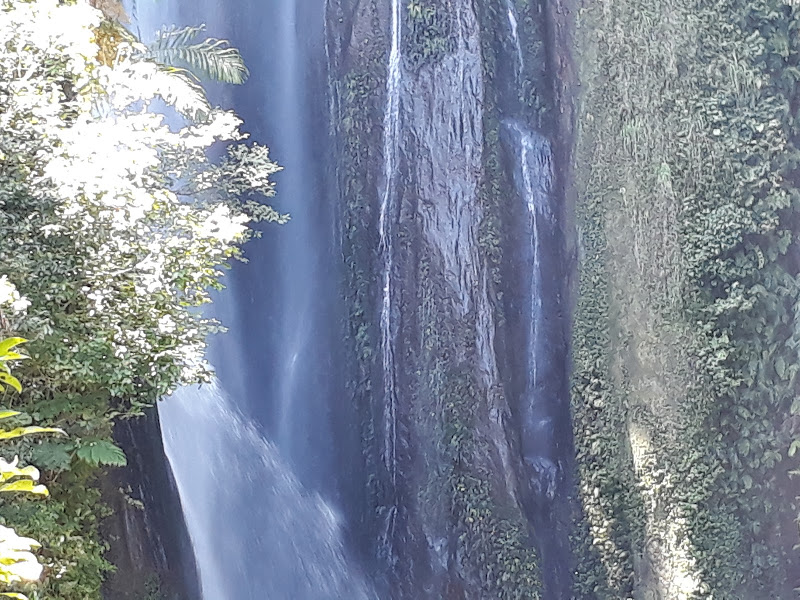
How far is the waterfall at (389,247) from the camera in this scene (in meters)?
8.88

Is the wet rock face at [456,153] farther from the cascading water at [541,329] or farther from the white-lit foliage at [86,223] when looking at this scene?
the white-lit foliage at [86,223]

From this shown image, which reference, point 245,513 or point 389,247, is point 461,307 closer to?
point 389,247

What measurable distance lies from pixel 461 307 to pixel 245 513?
153 inches

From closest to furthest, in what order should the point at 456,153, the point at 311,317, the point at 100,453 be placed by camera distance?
the point at 100,453
the point at 456,153
the point at 311,317

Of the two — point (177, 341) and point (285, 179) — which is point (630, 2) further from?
point (177, 341)

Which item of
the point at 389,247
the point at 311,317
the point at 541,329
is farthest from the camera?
the point at 311,317

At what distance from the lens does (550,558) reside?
8.30m

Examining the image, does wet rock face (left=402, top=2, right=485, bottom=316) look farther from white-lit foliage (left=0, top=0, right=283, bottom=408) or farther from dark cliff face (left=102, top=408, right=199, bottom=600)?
white-lit foliage (left=0, top=0, right=283, bottom=408)

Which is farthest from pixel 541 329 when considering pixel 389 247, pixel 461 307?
pixel 389 247

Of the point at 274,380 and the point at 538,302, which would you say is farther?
the point at 274,380

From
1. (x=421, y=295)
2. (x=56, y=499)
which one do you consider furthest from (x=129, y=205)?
(x=421, y=295)

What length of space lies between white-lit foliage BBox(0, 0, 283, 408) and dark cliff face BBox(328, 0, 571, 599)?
4086 mm

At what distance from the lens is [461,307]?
8484 mm

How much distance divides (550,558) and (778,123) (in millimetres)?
5151
